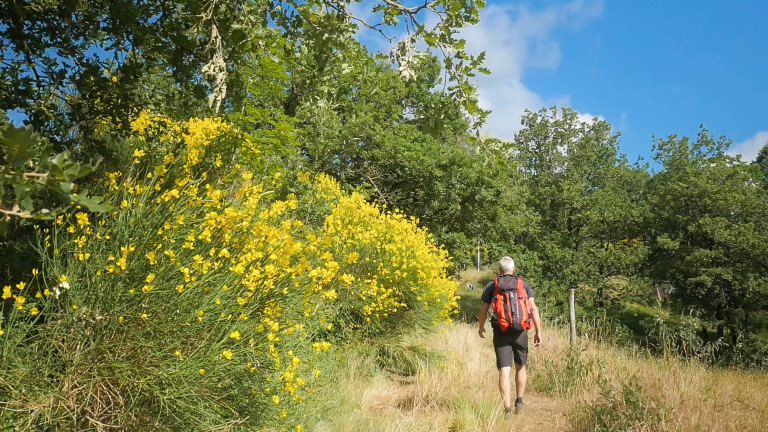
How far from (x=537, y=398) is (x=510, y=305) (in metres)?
1.70

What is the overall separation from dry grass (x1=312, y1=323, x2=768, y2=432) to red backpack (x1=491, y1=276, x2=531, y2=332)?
87 centimetres

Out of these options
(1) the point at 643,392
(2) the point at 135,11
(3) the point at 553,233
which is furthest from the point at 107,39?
(3) the point at 553,233

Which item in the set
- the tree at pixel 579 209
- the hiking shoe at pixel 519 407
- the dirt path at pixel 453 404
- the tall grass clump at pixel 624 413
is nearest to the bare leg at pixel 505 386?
the dirt path at pixel 453 404

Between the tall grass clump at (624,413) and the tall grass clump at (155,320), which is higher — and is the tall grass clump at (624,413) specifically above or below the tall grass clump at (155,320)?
below

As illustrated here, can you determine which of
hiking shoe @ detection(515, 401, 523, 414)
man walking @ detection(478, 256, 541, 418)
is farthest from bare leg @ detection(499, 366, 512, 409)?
hiking shoe @ detection(515, 401, 523, 414)

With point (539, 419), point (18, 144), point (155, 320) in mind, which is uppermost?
point (18, 144)

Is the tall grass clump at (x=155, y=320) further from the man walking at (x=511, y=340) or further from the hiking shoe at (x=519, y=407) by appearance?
the hiking shoe at (x=519, y=407)

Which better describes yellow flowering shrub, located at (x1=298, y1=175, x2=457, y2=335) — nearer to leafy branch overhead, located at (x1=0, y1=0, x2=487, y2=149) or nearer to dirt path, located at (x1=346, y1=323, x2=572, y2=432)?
dirt path, located at (x1=346, y1=323, x2=572, y2=432)

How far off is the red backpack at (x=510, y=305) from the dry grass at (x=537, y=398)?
2.86ft

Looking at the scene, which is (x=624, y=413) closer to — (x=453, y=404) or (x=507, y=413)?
(x=507, y=413)

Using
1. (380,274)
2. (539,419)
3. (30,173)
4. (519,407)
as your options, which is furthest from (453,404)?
(30,173)

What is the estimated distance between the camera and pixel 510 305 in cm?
502

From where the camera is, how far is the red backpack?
498 centimetres

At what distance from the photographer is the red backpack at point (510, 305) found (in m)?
4.98
